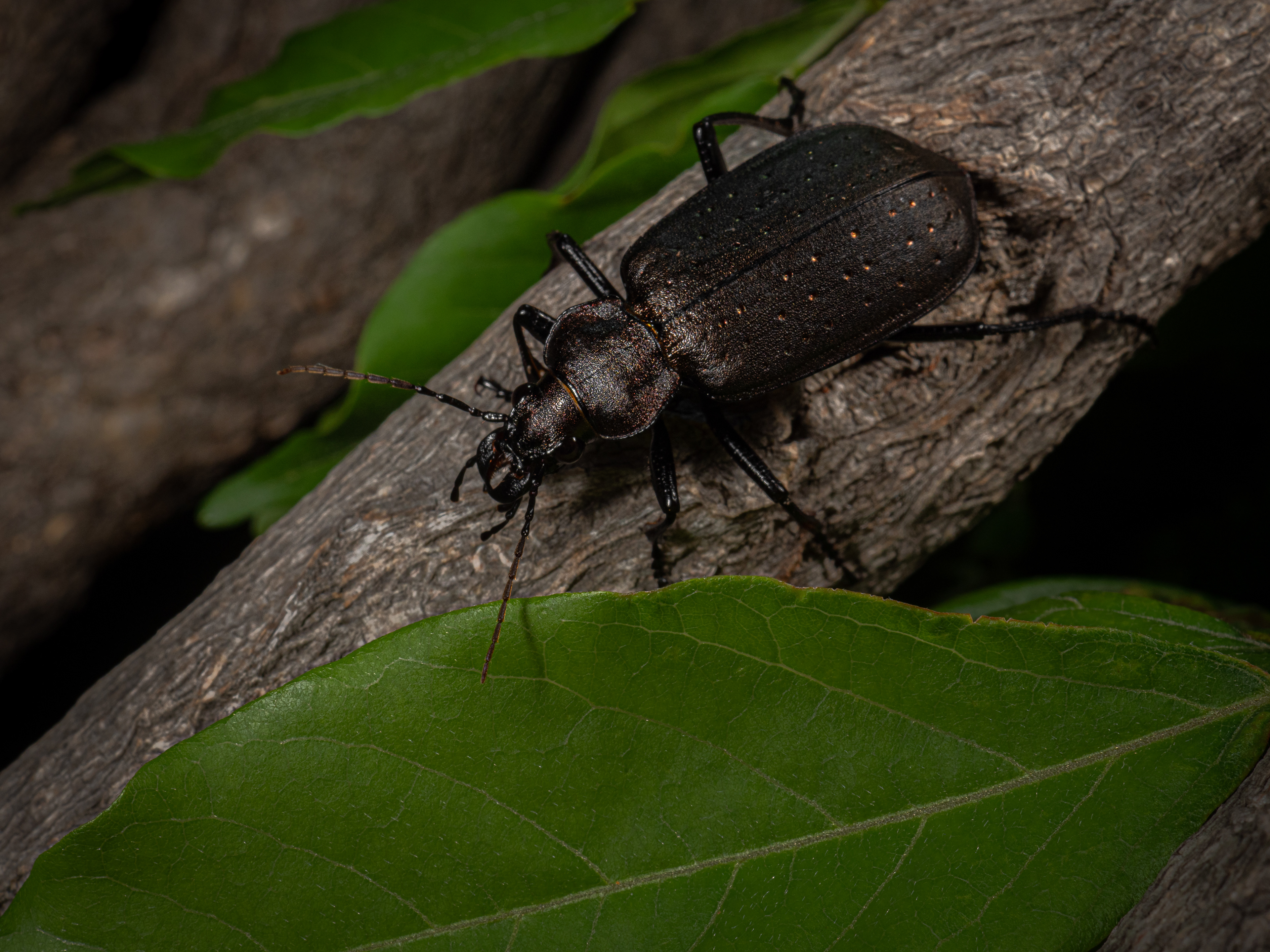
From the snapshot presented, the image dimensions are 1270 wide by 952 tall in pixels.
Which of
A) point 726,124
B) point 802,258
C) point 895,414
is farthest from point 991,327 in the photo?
point 726,124

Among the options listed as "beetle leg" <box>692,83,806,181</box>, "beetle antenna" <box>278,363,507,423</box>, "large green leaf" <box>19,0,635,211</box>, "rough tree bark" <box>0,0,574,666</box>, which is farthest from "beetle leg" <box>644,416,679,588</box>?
"rough tree bark" <box>0,0,574,666</box>

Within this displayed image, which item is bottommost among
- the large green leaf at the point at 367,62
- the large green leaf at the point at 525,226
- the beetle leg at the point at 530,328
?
the beetle leg at the point at 530,328

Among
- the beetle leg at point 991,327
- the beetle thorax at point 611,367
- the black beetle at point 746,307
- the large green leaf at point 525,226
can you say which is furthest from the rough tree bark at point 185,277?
the beetle leg at point 991,327

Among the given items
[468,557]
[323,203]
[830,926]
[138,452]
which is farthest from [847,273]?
[138,452]

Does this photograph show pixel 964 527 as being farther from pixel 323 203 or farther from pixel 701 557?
pixel 323 203

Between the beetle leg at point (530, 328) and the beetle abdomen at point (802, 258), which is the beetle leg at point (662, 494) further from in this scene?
the beetle leg at point (530, 328)

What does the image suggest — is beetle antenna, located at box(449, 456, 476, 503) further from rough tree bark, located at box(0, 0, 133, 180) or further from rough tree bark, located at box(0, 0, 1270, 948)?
rough tree bark, located at box(0, 0, 133, 180)
